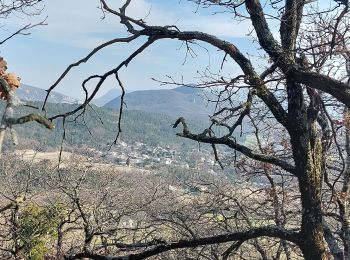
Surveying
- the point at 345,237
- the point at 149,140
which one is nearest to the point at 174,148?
the point at 149,140

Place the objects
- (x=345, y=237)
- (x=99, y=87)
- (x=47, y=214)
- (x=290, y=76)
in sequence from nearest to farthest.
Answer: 1. (x=290, y=76)
2. (x=99, y=87)
3. (x=345, y=237)
4. (x=47, y=214)

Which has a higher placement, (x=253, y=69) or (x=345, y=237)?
(x=253, y=69)

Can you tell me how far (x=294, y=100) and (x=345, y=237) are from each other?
301 centimetres

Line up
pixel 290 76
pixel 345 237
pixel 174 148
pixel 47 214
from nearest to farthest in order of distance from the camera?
pixel 290 76, pixel 345 237, pixel 47 214, pixel 174 148

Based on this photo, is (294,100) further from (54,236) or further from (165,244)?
(54,236)

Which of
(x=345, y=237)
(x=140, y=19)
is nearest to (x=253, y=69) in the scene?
(x=140, y=19)

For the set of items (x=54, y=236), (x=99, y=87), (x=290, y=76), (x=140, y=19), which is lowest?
(x=54, y=236)

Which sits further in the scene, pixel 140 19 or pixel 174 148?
pixel 174 148

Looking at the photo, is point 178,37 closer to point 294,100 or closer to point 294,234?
point 294,100

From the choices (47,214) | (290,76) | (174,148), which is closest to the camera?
(290,76)

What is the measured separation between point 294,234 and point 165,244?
1.23 meters

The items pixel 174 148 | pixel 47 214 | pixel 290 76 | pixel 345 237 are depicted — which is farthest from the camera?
pixel 174 148

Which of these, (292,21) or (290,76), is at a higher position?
(292,21)

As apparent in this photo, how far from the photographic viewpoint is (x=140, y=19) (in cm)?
418
